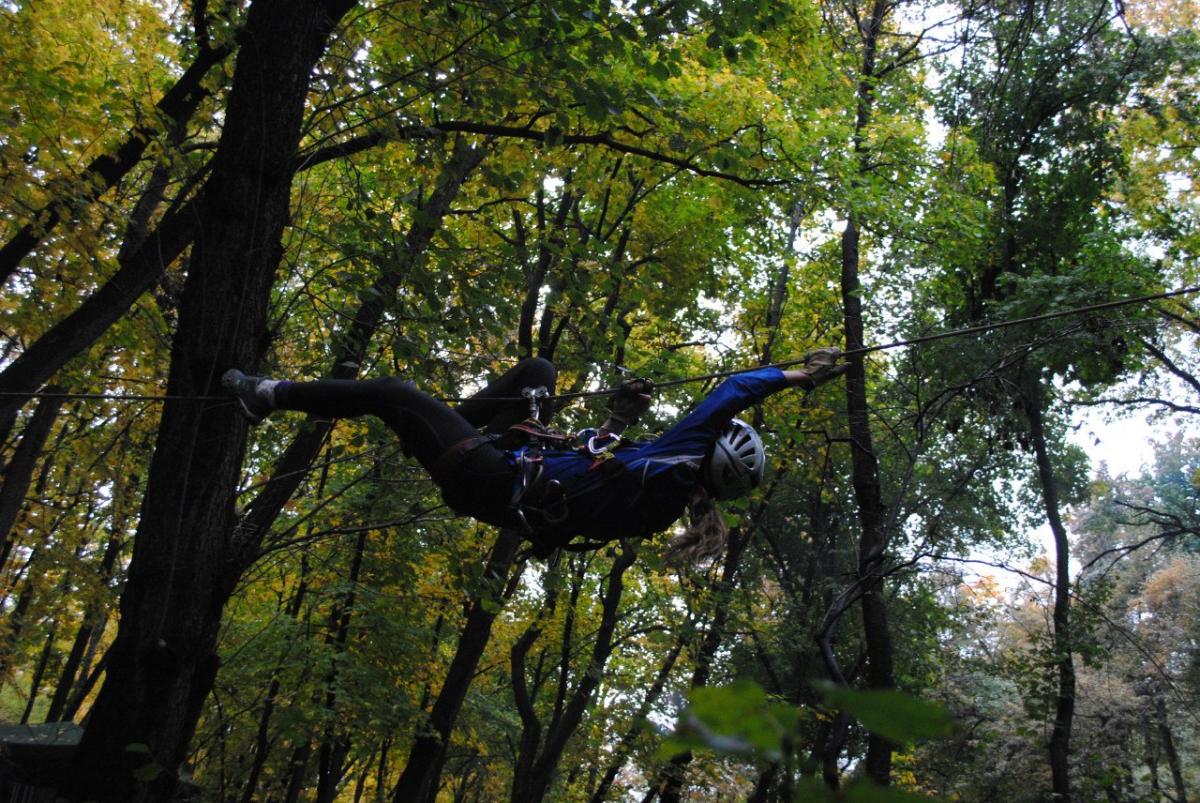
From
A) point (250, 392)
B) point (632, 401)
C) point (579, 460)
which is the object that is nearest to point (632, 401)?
point (632, 401)

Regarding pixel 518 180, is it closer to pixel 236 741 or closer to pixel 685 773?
pixel 236 741

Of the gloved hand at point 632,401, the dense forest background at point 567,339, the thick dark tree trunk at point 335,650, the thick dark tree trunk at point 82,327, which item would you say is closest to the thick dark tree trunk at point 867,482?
the dense forest background at point 567,339

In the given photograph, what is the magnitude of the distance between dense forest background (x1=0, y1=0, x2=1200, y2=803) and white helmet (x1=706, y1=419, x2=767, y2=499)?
57 centimetres

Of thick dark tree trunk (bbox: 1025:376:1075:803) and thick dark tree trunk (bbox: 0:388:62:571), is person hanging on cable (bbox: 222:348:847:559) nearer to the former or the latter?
thick dark tree trunk (bbox: 1025:376:1075:803)

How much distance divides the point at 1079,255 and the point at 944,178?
196 centimetres

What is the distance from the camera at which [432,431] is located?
4215 millimetres

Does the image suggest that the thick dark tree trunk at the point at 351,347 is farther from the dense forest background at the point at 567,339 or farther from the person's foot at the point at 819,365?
the person's foot at the point at 819,365

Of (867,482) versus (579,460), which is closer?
(579,460)

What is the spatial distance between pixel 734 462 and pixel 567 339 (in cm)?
733

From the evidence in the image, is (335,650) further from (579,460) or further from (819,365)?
(819,365)

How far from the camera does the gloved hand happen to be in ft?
14.5

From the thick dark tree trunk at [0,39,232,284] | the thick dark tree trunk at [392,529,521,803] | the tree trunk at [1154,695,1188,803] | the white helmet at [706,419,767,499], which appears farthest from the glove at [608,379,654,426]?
the tree trunk at [1154,695,1188,803]

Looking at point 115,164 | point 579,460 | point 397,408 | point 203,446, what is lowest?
point 203,446

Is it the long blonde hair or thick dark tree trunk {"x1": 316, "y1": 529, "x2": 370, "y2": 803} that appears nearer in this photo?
the long blonde hair
